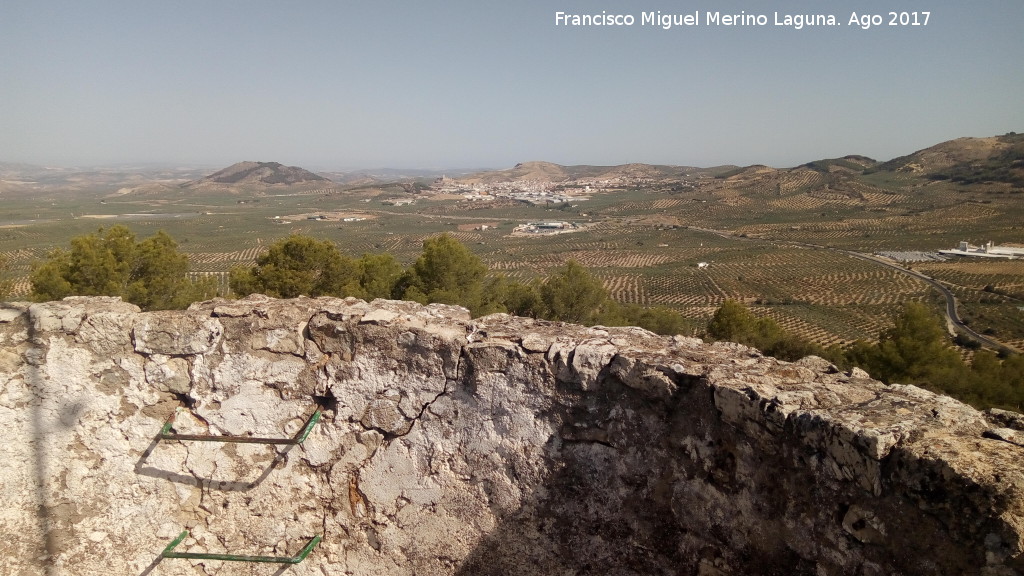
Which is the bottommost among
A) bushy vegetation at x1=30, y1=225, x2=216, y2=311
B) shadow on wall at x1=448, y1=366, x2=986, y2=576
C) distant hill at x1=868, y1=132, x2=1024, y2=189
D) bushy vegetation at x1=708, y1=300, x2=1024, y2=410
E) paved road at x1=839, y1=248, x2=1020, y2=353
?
paved road at x1=839, y1=248, x2=1020, y2=353

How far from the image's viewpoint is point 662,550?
484cm

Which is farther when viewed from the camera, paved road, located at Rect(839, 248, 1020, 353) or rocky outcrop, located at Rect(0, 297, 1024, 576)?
paved road, located at Rect(839, 248, 1020, 353)

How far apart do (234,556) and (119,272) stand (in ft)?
35.2

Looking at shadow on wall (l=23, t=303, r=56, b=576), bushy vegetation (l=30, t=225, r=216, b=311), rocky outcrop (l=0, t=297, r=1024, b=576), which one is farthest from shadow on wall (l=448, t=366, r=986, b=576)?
bushy vegetation (l=30, t=225, r=216, b=311)

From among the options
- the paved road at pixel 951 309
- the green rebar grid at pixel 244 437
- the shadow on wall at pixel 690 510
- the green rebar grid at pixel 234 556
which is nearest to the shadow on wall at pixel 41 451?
the green rebar grid at pixel 244 437

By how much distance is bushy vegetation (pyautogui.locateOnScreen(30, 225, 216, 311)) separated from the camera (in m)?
11.9

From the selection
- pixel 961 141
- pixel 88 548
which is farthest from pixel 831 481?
pixel 961 141

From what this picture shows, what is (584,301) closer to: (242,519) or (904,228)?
(242,519)

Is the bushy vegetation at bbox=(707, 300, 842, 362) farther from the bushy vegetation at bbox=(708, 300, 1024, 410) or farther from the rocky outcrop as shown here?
the rocky outcrop

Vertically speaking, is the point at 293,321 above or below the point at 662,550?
above

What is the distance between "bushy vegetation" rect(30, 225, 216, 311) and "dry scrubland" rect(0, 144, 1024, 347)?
14.5ft

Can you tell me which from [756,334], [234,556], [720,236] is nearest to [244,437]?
[234,556]

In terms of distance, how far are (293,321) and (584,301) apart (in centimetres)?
1222

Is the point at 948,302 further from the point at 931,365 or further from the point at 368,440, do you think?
the point at 368,440
